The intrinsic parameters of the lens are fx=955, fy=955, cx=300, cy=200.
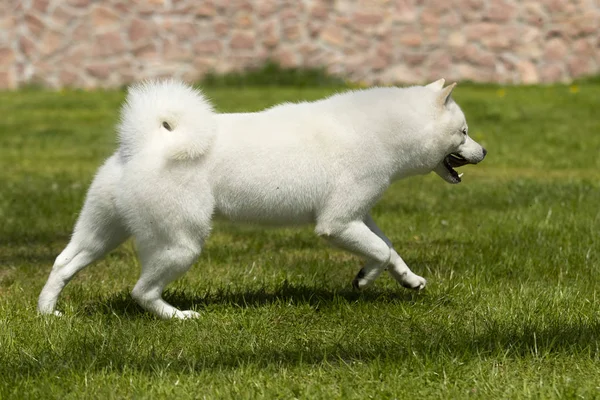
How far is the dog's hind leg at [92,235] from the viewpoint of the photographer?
13.5ft

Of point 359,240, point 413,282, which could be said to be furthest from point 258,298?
point 413,282

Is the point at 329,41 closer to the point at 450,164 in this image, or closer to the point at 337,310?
the point at 450,164

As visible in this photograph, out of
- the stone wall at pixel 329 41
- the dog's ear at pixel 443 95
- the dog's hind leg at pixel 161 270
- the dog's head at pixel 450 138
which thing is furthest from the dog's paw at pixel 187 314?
the stone wall at pixel 329 41

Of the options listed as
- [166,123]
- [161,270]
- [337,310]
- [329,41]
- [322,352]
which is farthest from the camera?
[329,41]

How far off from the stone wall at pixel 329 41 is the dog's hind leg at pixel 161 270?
1135 cm

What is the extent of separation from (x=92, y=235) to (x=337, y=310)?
114cm

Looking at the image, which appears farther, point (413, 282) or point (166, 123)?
point (413, 282)

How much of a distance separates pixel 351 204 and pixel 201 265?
1.38 m

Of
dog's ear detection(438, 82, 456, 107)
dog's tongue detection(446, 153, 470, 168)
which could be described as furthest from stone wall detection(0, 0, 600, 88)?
dog's ear detection(438, 82, 456, 107)

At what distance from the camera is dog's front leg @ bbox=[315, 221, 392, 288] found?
4.22 m

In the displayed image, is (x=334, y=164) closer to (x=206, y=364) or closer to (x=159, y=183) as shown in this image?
(x=159, y=183)

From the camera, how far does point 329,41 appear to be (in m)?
15.4

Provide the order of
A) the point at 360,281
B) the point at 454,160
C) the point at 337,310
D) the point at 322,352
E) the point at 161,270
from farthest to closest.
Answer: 1. the point at 454,160
2. the point at 360,281
3. the point at 337,310
4. the point at 161,270
5. the point at 322,352

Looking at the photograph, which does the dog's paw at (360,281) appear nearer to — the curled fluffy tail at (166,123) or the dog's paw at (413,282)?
the dog's paw at (413,282)
